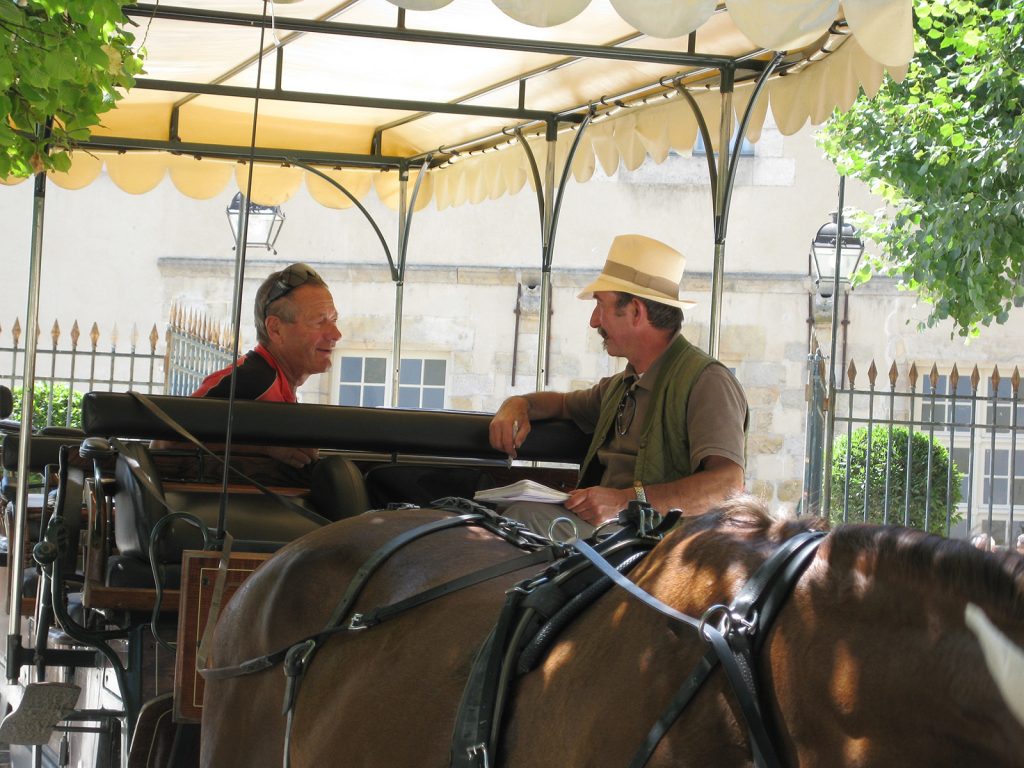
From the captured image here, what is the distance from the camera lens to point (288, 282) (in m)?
5.59

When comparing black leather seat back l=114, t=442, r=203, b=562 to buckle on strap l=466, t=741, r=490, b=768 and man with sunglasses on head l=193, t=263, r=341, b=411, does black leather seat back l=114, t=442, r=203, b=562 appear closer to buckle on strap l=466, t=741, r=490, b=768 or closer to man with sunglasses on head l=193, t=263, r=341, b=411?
man with sunglasses on head l=193, t=263, r=341, b=411

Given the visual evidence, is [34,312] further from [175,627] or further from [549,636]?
[549,636]

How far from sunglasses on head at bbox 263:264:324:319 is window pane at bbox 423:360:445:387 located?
14000 mm

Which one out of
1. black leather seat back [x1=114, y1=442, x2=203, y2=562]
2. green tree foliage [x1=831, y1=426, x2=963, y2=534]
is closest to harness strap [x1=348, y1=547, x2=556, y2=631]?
black leather seat back [x1=114, y1=442, x2=203, y2=562]

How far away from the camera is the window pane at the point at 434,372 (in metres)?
19.7

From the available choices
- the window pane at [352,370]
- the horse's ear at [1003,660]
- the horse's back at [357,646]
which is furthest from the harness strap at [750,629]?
the window pane at [352,370]

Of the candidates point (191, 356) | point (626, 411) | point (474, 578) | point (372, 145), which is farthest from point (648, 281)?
point (191, 356)

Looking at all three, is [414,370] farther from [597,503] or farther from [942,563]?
[942,563]

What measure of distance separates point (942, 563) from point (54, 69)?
3101 millimetres

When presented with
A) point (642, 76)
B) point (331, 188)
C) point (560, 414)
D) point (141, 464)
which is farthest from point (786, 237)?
point (141, 464)

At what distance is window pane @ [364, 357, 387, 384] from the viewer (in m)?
19.9

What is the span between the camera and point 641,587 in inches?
78.3

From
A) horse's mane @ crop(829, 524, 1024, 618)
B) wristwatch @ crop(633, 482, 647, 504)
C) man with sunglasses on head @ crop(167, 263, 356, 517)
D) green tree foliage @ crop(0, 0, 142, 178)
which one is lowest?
wristwatch @ crop(633, 482, 647, 504)

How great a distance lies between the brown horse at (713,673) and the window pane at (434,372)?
16837mm
